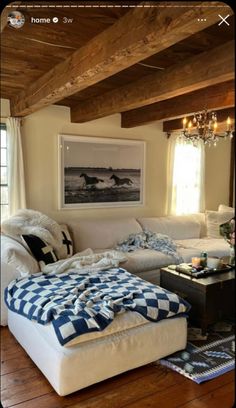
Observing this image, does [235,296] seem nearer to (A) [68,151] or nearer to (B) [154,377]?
(B) [154,377]

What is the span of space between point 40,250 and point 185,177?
5.26ft

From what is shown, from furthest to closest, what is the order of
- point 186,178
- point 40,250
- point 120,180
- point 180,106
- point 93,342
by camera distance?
point 120,180 < point 186,178 < point 180,106 < point 40,250 < point 93,342

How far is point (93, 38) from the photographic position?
1576 millimetres

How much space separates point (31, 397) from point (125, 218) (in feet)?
7.52

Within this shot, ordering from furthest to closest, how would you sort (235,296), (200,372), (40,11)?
(200,372) → (40,11) → (235,296)

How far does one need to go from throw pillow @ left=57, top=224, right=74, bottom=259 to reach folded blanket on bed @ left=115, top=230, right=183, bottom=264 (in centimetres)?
53

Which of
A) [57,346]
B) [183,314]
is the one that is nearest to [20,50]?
[57,346]

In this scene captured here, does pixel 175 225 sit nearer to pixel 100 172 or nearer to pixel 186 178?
pixel 186 178

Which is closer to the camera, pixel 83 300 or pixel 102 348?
pixel 102 348

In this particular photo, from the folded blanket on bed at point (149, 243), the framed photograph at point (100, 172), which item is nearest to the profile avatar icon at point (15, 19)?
the framed photograph at point (100, 172)

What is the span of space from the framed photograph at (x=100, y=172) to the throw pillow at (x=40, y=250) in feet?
2.98

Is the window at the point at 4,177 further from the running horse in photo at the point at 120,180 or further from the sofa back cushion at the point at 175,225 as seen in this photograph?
the sofa back cushion at the point at 175,225

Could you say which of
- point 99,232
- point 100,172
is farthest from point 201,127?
point 99,232

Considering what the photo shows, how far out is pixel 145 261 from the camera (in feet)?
9.78
